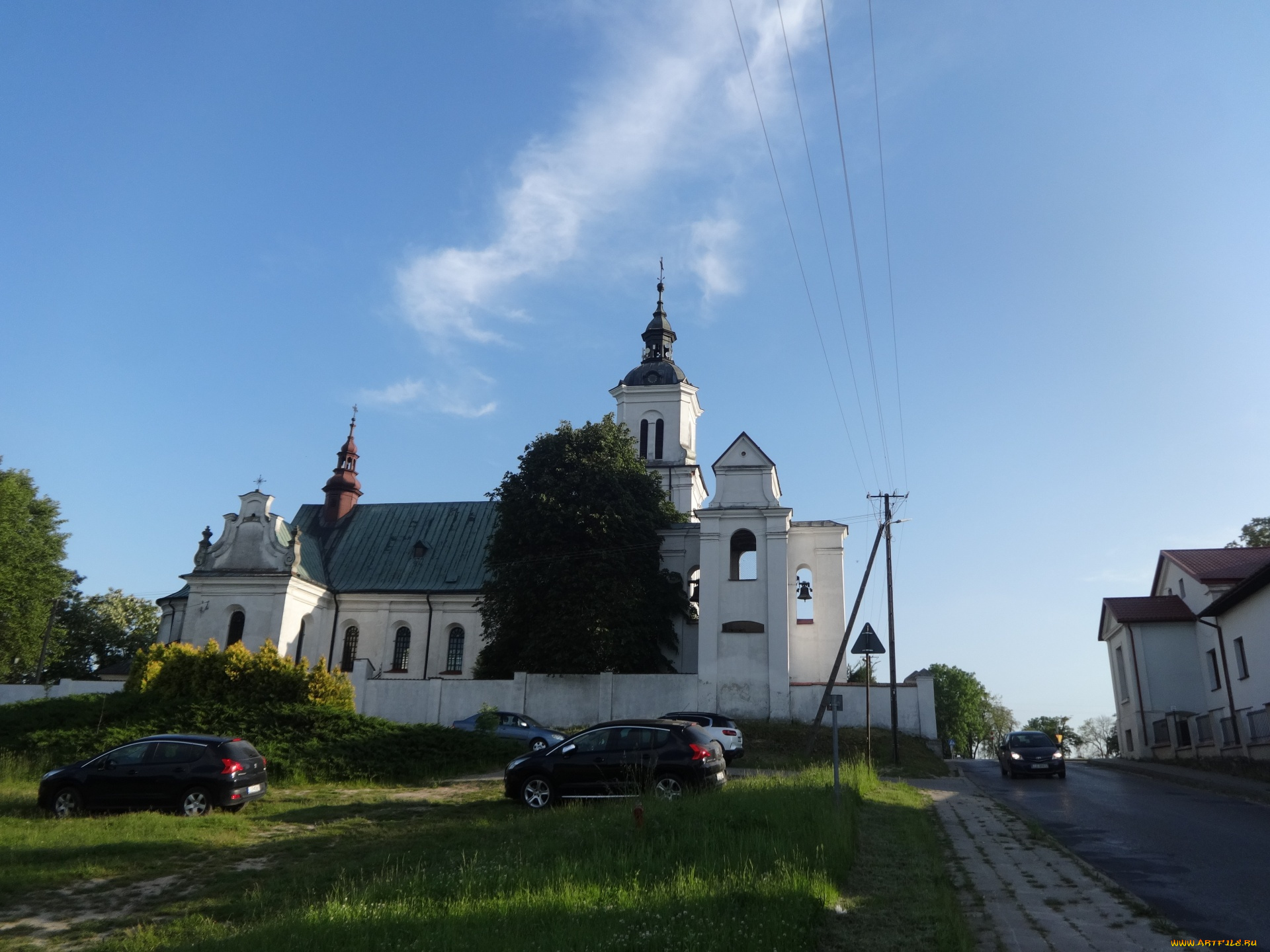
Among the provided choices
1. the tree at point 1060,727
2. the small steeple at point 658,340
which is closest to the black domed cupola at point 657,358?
the small steeple at point 658,340

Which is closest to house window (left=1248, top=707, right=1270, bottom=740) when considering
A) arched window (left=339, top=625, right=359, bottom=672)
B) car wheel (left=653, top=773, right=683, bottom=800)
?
car wheel (left=653, top=773, right=683, bottom=800)

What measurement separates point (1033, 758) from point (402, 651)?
30653 millimetres

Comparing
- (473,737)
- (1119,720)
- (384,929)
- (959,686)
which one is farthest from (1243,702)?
(959,686)

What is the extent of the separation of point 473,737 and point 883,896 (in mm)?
16907

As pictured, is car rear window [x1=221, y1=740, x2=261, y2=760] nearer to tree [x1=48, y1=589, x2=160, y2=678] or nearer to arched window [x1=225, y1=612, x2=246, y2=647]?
arched window [x1=225, y1=612, x2=246, y2=647]

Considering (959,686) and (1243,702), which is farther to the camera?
(959,686)

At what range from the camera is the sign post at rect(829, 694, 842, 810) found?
12.9 m

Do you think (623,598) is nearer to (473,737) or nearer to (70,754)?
(473,737)

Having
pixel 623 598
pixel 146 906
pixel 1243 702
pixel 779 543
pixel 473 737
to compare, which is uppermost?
pixel 779 543

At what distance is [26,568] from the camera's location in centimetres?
4647

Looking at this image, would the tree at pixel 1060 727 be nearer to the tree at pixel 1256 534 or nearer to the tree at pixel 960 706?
the tree at pixel 960 706

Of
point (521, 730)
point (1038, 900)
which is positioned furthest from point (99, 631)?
point (1038, 900)

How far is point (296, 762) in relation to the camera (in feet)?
71.0

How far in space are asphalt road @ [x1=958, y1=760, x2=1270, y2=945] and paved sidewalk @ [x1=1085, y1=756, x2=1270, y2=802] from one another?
20.0 inches
